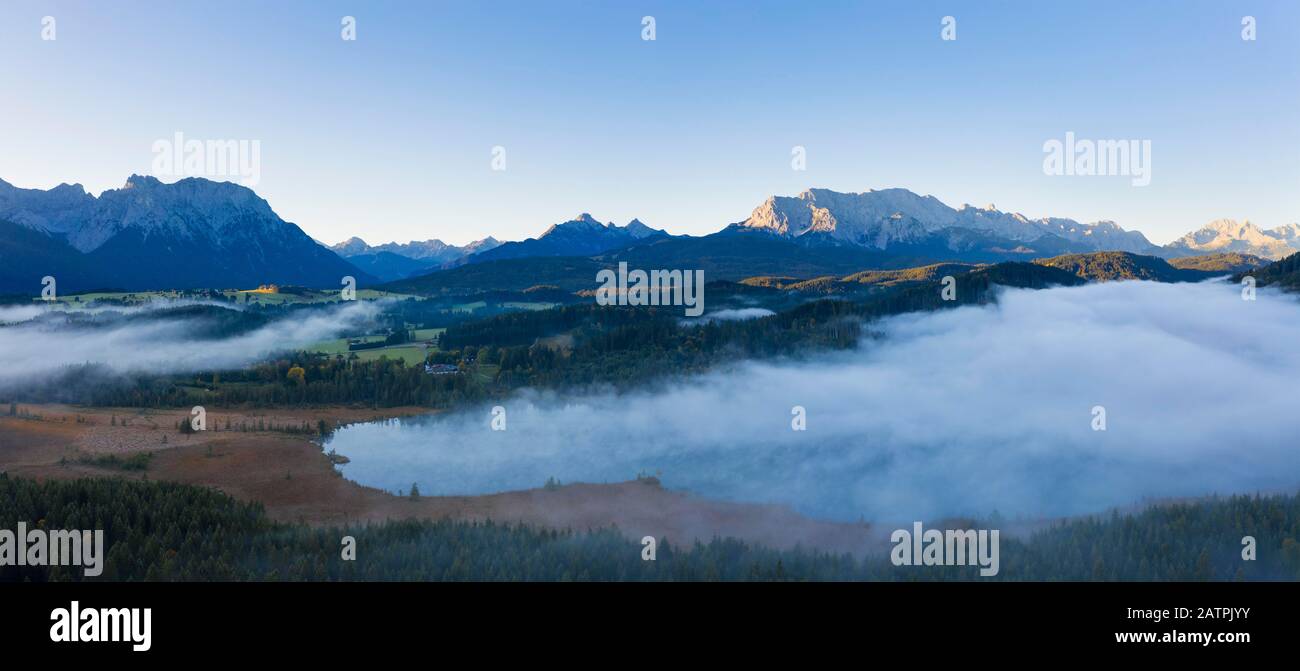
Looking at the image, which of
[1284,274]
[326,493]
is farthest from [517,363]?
[1284,274]

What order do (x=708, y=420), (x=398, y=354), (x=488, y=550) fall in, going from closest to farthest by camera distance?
1. (x=488, y=550)
2. (x=708, y=420)
3. (x=398, y=354)

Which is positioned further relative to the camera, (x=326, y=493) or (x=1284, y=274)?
(x=1284, y=274)

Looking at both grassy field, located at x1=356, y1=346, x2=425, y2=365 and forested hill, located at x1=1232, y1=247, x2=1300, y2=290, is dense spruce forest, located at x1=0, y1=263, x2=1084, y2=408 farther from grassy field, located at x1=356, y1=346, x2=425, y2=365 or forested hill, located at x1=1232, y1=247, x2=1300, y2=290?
forested hill, located at x1=1232, y1=247, x2=1300, y2=290

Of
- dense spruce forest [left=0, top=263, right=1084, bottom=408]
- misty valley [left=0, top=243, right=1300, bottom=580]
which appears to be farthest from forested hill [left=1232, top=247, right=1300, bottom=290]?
dense spruce forest [left=0, top=263, right=1084, bottom=408]

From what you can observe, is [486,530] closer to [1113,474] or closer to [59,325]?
[1113,474]

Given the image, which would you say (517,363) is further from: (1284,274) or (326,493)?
(1284,274)

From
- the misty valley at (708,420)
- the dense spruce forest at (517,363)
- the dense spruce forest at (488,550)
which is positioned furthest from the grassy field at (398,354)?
the dense spruce forest at (488,550)
